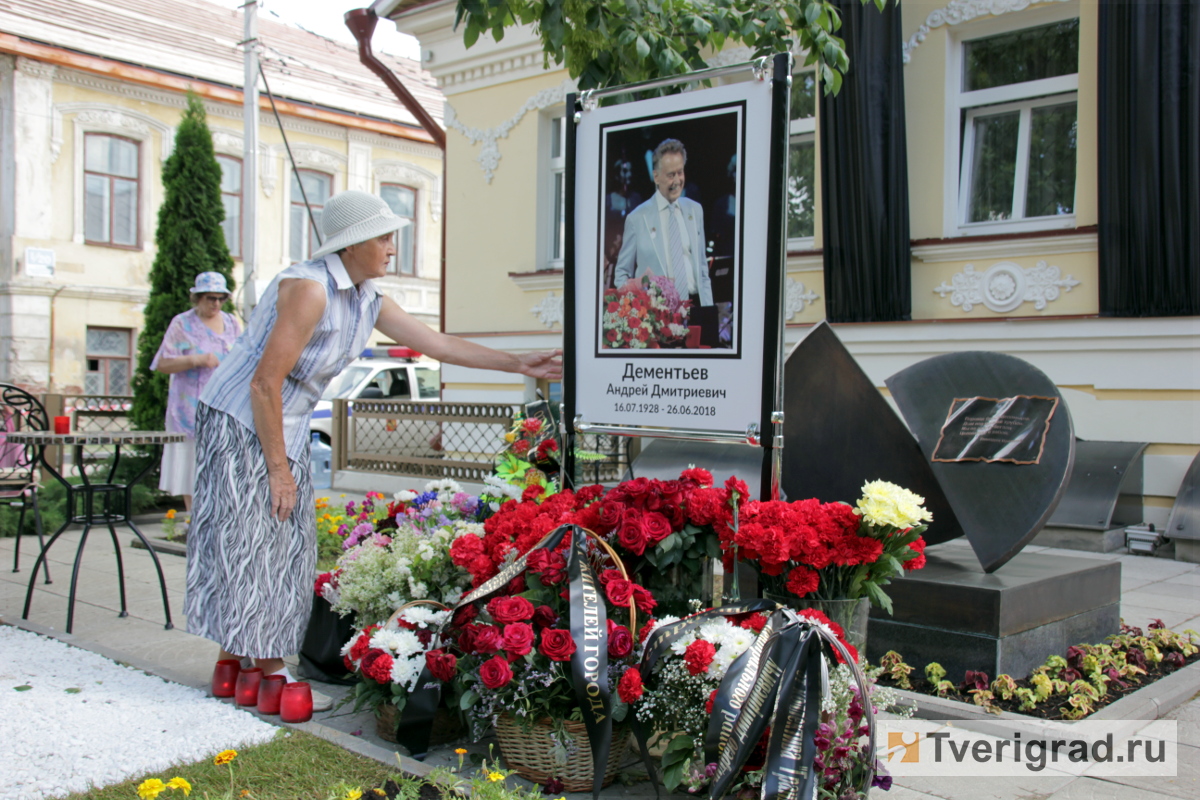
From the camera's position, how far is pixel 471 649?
3.11m

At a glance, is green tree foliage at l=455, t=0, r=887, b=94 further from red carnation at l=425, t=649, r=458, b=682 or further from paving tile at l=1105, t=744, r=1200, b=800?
paving tile at l=1105, t=744, r=1200, b=800

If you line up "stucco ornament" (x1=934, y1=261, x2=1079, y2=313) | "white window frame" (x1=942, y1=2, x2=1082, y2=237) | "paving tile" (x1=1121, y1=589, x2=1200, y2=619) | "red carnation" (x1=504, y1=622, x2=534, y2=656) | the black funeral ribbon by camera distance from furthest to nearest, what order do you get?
"white window frame" (x1=942, y1=2, x2=1082, y2=237) < "stucco ornament" (x1=934, y1=261, x2=1079, y2=313) < "paving tile" (x1=1121, y1=589, x2=1200, y2=619) < "red carnation" (x1=504, y1=622, x2=534, y2=656) < the black funeral ribbon

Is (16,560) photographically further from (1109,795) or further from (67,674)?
(1109,795)

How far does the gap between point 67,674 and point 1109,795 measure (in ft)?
12.7

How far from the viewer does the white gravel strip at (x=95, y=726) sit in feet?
10.1

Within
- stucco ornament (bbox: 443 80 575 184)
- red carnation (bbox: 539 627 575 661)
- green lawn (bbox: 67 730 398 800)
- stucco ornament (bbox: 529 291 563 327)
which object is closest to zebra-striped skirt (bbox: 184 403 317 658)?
green lawn (bbox: 67 730 398 800)

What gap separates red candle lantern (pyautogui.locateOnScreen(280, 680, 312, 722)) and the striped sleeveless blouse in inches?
33.1

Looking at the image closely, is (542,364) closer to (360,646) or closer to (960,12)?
(360,646)

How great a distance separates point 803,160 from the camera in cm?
962

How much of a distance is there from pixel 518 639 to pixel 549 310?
8.43 m

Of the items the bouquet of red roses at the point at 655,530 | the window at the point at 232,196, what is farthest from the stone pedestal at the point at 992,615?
the window at the point at 232,196

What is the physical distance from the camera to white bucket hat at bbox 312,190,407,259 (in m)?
3.64

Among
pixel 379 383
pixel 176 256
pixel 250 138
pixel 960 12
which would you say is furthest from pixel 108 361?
pixel 960 12

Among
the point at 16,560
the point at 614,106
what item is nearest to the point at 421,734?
the point at 614,106
